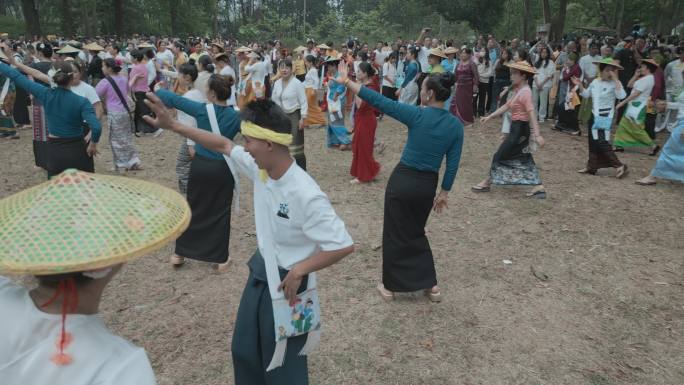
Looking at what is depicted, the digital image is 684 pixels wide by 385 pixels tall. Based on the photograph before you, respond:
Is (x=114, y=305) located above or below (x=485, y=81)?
below

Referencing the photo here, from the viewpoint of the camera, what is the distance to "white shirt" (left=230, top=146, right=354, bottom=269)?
2244 mm

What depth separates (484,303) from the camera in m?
4.59

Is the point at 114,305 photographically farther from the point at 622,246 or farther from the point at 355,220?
the point at 622,246

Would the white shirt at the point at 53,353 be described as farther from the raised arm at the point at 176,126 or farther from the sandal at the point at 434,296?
the sandal at the point at 434,296

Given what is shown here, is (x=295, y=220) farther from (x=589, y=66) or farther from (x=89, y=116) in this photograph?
(x=589, y=66)

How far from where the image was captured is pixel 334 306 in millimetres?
4457

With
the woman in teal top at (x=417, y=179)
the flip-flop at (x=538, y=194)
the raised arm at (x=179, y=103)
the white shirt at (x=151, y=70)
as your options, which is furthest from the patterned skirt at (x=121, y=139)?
the flip-flop at (x=538, y=194)

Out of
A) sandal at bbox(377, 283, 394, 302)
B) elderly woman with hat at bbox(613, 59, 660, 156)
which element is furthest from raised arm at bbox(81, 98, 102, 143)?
elderly woman with hat at bbox(613, 59, 660, 156)

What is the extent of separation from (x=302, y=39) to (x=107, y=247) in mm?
45662

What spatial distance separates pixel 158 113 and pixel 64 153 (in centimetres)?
338

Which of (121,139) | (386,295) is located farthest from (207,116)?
(121,139)

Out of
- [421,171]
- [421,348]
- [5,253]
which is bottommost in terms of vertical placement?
[421,348]

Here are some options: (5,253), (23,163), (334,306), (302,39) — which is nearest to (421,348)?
(334,306)

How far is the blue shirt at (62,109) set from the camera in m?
5.17
